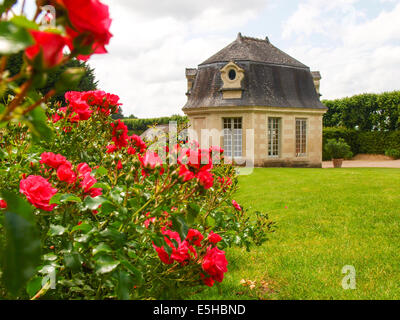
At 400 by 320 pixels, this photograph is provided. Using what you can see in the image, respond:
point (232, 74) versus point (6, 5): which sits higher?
point (232, 74)

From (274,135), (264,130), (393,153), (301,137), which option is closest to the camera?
(264,130)

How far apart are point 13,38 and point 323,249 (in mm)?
5036

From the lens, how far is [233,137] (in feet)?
Result: 58.6

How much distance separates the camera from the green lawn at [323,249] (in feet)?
12.1

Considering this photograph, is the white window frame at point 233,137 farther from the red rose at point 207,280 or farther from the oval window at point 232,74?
the red rose at point 207,280

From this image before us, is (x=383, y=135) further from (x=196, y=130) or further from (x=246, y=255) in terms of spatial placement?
(x=246, y=255)

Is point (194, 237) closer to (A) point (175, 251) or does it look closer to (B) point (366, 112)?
(A) point (175, 251)

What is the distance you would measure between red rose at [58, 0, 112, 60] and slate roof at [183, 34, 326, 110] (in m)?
16.8

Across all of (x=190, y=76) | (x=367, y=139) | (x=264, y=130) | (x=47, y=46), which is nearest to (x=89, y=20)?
(x=47, y=46)

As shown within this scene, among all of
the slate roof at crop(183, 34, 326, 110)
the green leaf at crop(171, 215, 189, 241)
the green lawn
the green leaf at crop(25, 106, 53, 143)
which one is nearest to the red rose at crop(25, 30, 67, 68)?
the green leaf at crop(25, 106, 53, 143)

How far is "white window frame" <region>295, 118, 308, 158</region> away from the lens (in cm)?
1898

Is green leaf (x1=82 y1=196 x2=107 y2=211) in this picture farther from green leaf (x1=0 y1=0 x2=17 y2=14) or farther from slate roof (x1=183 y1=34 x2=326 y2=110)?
slate roof (x1=183 y1=34 x2=326 y2=110)

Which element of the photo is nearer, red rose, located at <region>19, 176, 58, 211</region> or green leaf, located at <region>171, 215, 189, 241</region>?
red rose, located at <region>19, 176, 58, 211</region>
